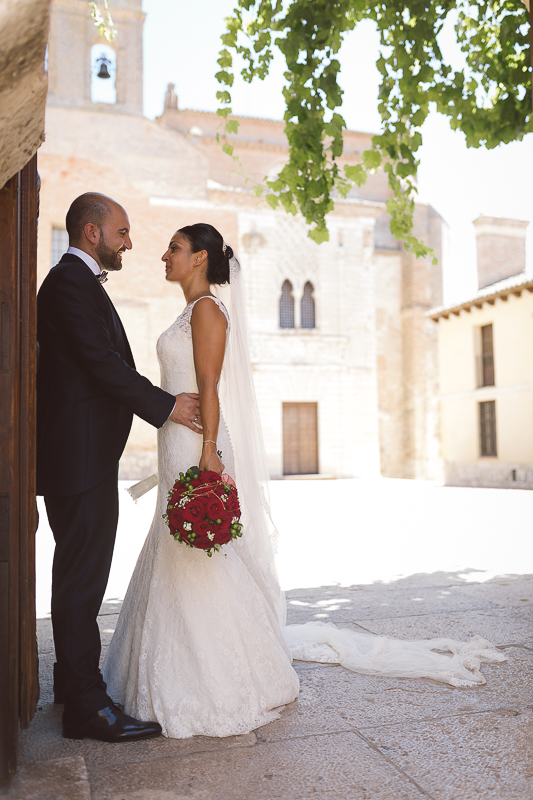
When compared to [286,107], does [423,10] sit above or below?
above

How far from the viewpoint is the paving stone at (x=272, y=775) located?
2156mm

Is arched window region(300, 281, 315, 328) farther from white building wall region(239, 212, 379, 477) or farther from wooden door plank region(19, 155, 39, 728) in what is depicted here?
wooden door plank region(19, 155, 39, 728)

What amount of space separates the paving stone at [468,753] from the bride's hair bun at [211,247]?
2.04 m

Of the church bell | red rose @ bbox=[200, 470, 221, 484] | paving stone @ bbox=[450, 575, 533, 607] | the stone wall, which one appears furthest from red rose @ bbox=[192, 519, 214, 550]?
the church bell

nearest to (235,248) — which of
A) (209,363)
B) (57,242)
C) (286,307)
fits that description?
(286,307)

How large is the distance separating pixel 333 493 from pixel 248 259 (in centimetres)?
1016

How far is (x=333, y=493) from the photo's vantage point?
56.9 ft

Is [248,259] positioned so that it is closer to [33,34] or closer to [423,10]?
[423,10]

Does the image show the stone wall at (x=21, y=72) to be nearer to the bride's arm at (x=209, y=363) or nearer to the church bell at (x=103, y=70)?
the bride's arm at (x=209, y=363)

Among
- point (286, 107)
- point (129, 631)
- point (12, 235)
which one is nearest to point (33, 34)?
point (12, 235)

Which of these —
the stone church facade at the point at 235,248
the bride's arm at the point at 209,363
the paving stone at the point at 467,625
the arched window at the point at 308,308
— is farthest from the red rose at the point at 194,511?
the arched window at the point at 308,308

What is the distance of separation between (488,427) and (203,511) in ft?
69.1

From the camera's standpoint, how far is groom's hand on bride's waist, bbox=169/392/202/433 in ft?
9.68

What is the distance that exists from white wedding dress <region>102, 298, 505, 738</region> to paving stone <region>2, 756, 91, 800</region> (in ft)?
1.56
